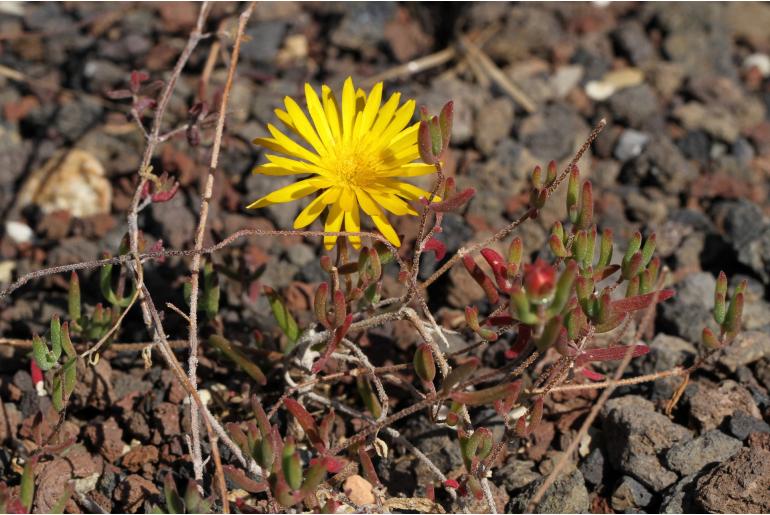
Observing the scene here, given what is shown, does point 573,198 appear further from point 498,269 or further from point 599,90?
point 599,90

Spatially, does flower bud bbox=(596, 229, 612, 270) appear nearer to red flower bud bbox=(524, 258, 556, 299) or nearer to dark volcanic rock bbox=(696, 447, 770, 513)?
red flower bud bbox=(524, 258, 556, 299)

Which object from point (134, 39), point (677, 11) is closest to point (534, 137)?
point (677, 11)

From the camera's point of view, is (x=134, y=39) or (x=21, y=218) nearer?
(x=21, y=218)

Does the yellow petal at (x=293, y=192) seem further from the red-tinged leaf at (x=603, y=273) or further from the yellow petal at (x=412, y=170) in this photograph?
the red-tinged leaf at (x=603, y=273)

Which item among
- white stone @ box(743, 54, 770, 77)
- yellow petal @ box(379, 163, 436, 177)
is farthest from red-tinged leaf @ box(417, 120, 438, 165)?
white stone @ box(743, 54, 770, 77)

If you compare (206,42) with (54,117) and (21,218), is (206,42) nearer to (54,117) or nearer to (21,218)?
(54,117)

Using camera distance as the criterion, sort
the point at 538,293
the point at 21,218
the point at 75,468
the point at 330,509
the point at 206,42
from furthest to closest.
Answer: the point at 206,42, the point at 21,218, the point at 75,468, the point at 330,509, the point at 538,293

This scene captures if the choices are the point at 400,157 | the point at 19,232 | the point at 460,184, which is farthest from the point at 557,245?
the point at 19,232
